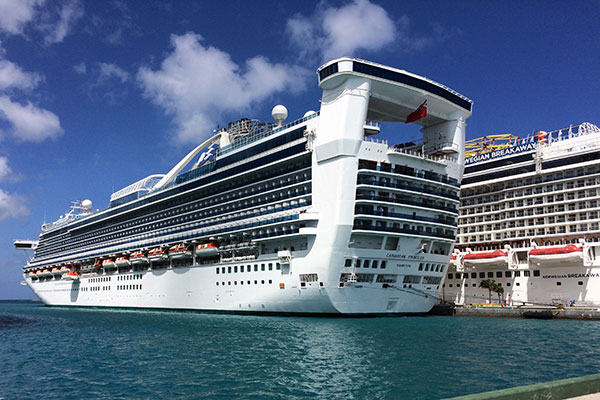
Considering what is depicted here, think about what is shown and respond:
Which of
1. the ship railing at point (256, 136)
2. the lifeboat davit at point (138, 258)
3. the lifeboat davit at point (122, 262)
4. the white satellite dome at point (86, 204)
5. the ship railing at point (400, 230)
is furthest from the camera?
Answer: the white satellite dome at point (86, 204)

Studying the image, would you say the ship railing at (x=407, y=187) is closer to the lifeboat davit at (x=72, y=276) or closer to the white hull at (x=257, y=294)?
the white hull at (x=257, y=294)

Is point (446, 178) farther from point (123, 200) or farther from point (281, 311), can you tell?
point (123, 200)

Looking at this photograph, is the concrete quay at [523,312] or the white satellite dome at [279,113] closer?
the concrete quay at [523,312]

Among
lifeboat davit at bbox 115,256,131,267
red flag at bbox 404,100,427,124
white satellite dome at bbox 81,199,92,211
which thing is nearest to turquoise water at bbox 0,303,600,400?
red flag at bbox 404,100,427,124

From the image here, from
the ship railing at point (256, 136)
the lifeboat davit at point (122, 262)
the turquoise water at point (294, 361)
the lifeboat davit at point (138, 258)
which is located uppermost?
the ship railing at point (256, 136)

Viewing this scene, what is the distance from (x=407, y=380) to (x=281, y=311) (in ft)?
96.0

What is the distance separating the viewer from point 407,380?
19312 millimetres

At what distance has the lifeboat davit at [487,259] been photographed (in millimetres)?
58438

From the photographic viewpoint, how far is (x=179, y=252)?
62.7 metres

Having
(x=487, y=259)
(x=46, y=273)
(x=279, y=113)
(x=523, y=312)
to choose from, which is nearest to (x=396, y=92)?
(x=279, y=113)

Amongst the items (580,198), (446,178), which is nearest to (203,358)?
(446,178)

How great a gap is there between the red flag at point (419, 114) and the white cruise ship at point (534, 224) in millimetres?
20692

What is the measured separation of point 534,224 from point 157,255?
163 feet

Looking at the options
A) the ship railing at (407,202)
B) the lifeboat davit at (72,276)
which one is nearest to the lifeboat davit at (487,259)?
the ship railing at (407,202)
